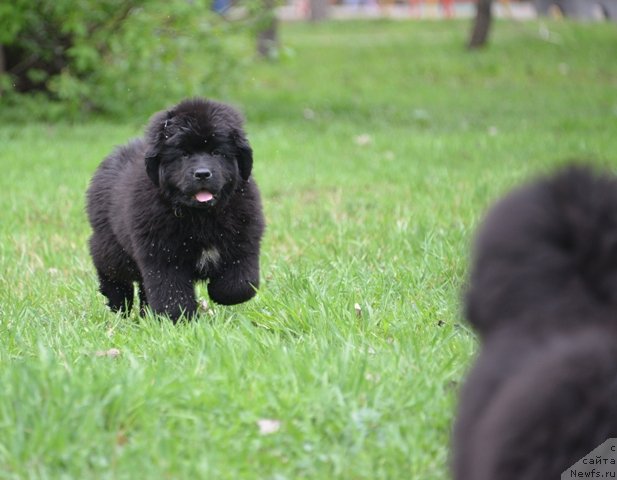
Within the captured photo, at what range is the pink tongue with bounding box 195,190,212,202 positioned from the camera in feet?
15.8

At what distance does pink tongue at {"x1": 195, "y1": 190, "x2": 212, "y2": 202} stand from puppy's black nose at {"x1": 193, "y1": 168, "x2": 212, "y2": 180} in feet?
0.24

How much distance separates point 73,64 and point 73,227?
5992mm

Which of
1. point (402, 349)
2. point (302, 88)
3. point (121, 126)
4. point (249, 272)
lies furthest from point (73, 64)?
point (402, 349)

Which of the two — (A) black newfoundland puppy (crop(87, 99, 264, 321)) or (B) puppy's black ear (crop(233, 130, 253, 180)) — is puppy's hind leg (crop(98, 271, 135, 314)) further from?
(B) puppy's black ear (crop(233, 130, 253, 180))

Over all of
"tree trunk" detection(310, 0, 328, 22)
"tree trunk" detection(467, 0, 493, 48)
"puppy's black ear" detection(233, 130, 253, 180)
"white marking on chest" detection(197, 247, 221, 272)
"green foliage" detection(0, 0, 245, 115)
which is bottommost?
"tree trunk" detection(310, 0, 328, 22)

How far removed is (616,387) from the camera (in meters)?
2.33

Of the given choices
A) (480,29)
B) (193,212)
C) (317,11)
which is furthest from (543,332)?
(317,11)

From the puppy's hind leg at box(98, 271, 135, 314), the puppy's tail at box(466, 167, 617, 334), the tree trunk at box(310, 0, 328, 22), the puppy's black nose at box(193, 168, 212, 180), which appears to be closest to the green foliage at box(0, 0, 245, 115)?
the puppy's hind leg at box(98, 271, 135, 314)

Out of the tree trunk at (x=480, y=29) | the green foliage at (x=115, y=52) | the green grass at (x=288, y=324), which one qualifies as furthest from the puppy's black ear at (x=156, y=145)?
the tree trunk at (x=480, y=29)

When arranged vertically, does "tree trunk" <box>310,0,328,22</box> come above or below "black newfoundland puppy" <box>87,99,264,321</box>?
below

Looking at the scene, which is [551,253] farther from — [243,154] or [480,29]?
[480,29]

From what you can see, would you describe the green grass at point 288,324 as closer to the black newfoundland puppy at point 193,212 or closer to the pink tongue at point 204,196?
the black newfoundland puppy at point 193,212

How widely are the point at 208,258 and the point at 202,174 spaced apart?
1.47ft

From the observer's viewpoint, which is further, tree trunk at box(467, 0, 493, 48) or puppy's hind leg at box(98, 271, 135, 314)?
tree trunk at box(467, 0, 493, 48)
